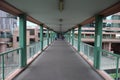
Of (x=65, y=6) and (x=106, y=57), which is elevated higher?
(x=65, y=6)

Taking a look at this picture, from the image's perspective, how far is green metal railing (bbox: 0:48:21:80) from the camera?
3.90 m

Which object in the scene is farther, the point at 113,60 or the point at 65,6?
the point at 113,60

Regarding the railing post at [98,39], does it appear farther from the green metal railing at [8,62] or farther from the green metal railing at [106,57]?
the green metal railing at [8,62]

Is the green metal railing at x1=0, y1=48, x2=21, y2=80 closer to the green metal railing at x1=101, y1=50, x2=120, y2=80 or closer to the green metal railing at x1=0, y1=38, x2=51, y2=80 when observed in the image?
the green metal railing at x1=0, y1=38, x2=51, y2=80

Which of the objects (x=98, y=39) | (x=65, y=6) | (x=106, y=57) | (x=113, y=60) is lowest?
(x=113, y=60)

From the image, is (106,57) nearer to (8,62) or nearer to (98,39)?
(98,39)

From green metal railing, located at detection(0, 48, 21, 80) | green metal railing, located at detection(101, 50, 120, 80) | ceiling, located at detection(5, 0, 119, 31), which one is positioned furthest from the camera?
ceiling, located at detection(5, 0, 119, 31)

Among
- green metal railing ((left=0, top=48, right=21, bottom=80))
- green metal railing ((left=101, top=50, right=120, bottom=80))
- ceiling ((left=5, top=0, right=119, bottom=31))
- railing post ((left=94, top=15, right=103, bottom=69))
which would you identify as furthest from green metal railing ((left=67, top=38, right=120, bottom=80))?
green metal railing ((left=0, top=48, right=21, bottom=80))

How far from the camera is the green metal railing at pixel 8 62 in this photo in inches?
154

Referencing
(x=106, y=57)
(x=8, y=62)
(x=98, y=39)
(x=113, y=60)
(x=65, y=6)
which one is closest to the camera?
(x=65, y=6)

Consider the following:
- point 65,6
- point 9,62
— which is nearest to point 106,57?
point 65,6

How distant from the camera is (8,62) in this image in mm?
5020

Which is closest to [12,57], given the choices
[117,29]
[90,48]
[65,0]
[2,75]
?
[2,75]

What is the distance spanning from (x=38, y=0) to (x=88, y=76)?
2.76 meters
